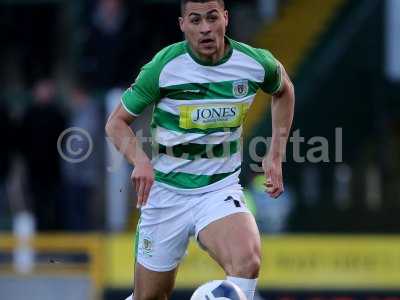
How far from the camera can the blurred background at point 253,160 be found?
12.3 meters

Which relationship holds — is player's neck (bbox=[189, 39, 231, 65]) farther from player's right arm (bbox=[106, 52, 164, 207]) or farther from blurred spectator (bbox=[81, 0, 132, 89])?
blurred spectator (bbox=[81, 0, 132, 89])

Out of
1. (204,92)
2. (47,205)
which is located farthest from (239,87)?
(47,205)

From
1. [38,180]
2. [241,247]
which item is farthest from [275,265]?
[241,247]

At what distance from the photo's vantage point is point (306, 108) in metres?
15.2

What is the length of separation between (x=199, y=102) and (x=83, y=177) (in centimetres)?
560

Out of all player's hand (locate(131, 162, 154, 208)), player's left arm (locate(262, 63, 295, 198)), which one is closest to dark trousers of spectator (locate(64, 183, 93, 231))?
player's left arm (locate(262, 63, 295, 198))

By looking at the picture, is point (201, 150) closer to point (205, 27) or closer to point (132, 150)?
point (132, 150)

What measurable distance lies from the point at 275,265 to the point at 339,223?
7.70 ft

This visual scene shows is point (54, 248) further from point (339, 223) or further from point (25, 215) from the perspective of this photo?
point (339, 223)

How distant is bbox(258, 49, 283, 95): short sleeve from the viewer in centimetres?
815

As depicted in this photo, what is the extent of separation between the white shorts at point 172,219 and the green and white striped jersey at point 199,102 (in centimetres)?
7

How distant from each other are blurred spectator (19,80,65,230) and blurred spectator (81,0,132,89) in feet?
2.57

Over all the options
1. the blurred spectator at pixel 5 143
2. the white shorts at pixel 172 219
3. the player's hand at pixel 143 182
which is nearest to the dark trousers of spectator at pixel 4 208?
the blurred spectator at pixel 5 143

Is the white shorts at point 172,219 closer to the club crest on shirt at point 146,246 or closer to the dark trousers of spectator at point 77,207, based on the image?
the club crest on shirt at point 146,246
